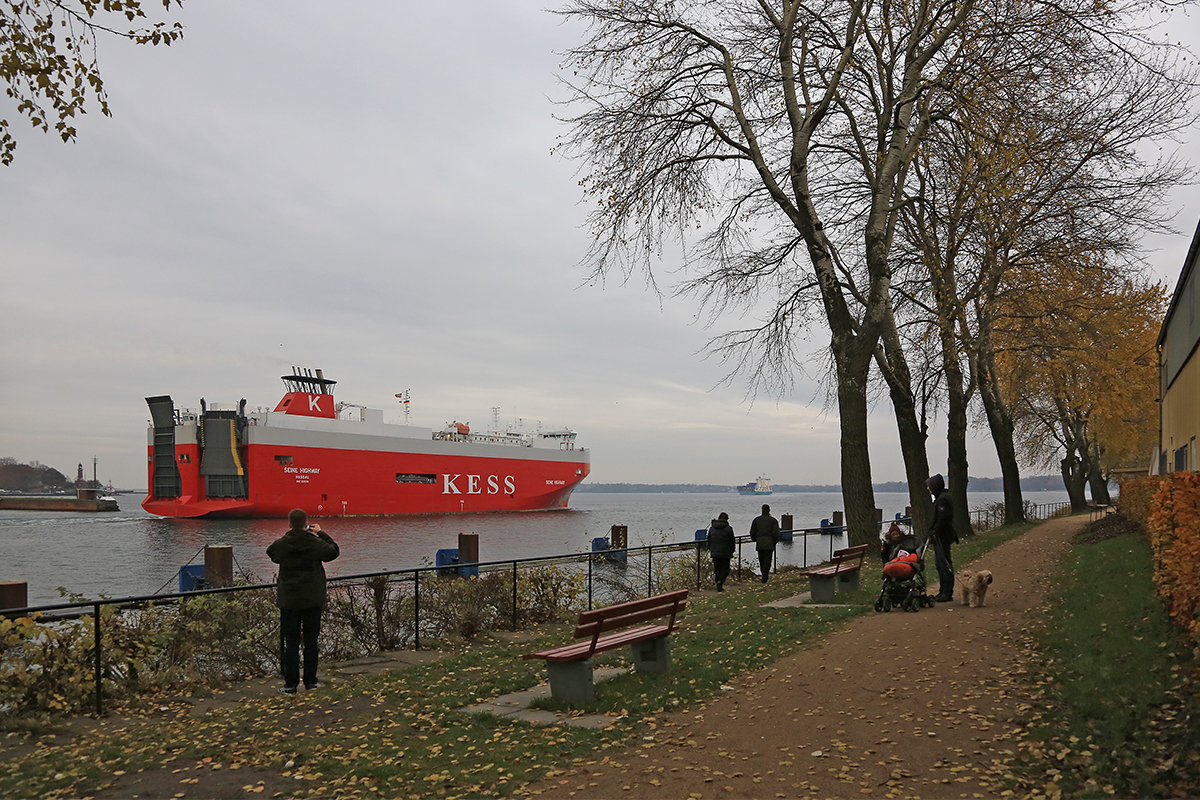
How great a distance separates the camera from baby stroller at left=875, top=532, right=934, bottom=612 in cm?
927

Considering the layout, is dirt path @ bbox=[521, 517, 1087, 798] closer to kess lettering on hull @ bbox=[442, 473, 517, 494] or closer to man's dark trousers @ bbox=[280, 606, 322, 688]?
man's dark trousers @ bbox=[280, 606, 322, 688]

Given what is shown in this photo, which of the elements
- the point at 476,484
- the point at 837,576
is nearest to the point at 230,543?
the point at 476,484

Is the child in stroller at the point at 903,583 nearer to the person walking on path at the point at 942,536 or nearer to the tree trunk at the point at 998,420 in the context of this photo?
the person walking on path at the point at 942,536

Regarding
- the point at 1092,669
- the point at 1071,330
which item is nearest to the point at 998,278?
the point at 1071,330

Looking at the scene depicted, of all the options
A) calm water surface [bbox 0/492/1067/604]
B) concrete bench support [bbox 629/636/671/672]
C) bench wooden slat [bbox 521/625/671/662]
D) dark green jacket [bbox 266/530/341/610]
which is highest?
dark green jacket [bbox 266/530/341/610]

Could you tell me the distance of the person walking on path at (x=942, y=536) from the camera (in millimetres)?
9641

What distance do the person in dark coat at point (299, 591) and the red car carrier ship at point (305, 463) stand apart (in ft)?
144

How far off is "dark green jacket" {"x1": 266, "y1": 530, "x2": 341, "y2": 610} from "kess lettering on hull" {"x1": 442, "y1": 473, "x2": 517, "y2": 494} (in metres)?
49.6

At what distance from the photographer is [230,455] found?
49.1 meters

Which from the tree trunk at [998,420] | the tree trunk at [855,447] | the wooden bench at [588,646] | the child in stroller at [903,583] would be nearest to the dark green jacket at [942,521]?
the child in stroller at [903,583]

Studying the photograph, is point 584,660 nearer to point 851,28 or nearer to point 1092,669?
point 1092,669

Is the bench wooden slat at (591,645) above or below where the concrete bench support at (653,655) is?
above

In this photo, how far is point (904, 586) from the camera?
372 inches

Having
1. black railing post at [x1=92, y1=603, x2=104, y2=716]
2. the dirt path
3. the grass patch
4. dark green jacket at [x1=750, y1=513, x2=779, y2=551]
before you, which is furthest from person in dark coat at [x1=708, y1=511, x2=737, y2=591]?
black railing post at [x1=92, y1=603, x2=104, y2=716]
